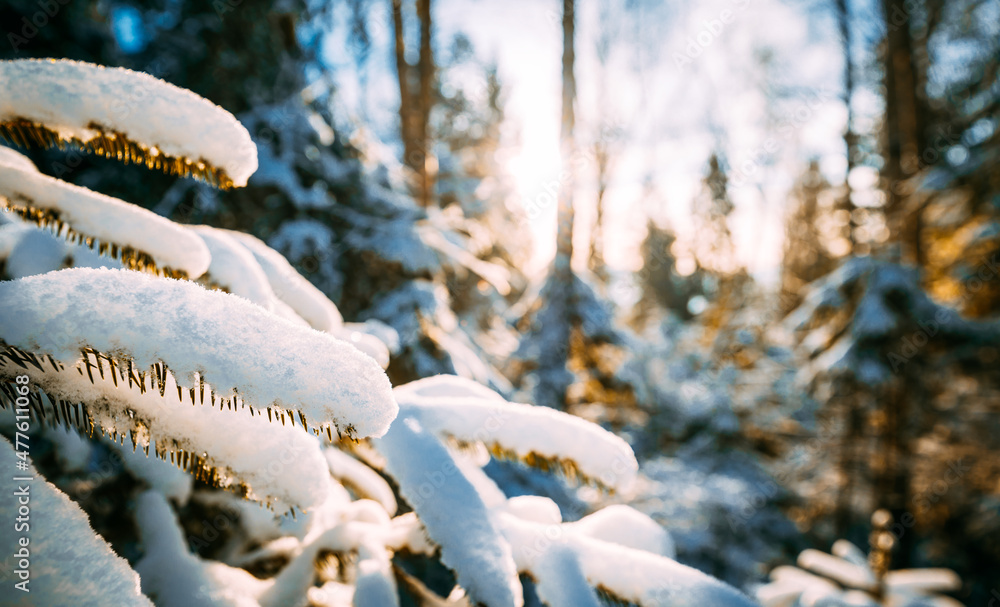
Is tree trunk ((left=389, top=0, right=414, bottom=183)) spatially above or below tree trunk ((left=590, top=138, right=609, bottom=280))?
above

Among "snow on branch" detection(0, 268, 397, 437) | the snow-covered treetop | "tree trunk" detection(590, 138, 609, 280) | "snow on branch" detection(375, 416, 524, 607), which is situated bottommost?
"tree trunk" detection(590, 138, 609, 280)

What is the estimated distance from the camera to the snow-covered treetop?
2.19ft

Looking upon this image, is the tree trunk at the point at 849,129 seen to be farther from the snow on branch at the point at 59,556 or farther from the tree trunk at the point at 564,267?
the snow on branch at the point at 59,556

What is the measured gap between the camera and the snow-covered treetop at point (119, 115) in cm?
67

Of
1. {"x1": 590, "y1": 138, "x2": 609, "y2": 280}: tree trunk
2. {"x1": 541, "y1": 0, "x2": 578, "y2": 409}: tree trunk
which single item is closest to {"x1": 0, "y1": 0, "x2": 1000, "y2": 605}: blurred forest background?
{"x1": 541, "y1": 0, "x2": 578, "y2": 409}: tree trunk

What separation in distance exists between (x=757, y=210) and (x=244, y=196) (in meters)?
21.5

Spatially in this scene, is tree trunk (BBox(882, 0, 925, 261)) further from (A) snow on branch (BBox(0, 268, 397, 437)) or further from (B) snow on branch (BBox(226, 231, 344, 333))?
(A) snow on branch (BBox(0, 268, 397, 437))

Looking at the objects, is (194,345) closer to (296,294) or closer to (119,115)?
(119,115)

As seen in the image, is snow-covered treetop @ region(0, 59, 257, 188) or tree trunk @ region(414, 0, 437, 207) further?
tree trunk @ region(414, 0, 437, 207)

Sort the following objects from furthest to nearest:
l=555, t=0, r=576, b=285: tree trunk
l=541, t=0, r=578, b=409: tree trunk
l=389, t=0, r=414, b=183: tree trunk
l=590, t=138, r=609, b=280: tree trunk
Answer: l=590, t=138, r=609, b=280: tree trunk, l=389, t=0, r=414, b=183: tree trunk, l=555, t=0, r=576, b=285: tree trunk, l=541, t=0, r=578, b=409: tree trunk

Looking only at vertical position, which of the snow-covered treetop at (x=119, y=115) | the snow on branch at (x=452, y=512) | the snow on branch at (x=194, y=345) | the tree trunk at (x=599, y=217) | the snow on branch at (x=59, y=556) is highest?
the snow-covered treetop at (x=119, y=115)

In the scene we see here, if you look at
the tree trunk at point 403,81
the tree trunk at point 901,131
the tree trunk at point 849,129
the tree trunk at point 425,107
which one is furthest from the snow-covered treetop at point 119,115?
the tree trunk at point 849,129

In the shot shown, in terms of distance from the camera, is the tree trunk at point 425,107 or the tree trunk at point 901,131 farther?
the tree trunk at point 901,131

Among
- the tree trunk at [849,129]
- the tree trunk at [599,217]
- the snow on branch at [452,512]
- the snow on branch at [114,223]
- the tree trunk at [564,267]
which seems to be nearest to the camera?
the snow on branch at [452,512]
